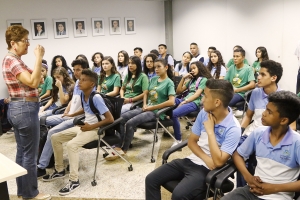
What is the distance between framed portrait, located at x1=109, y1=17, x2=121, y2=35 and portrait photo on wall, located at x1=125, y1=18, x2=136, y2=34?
0.67ft

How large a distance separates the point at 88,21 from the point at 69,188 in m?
4.75

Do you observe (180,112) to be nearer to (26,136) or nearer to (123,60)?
(26,136)

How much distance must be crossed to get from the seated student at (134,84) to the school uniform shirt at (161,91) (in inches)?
8.6

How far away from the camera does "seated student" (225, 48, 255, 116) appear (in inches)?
168

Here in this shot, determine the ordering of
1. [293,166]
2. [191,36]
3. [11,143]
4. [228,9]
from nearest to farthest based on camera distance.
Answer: [293,166] < [11,143] < [228,9] < [191,36]

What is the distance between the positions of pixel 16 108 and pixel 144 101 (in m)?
1.86

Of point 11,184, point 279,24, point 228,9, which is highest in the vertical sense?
point 228,9

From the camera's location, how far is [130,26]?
762cm

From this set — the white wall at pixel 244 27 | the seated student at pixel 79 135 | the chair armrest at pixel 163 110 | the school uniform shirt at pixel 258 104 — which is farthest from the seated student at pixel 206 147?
the white wall at pixel 244 27

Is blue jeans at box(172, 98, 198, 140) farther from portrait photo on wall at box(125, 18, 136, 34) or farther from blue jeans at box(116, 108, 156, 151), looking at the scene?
portrait photo on wall at box(125, 18, 136, 34)

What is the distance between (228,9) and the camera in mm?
6832

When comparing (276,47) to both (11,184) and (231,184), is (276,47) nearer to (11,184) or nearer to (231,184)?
(231,184)

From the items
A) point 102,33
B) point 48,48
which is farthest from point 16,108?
point 102,33

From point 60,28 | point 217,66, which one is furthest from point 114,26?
point 217,66
